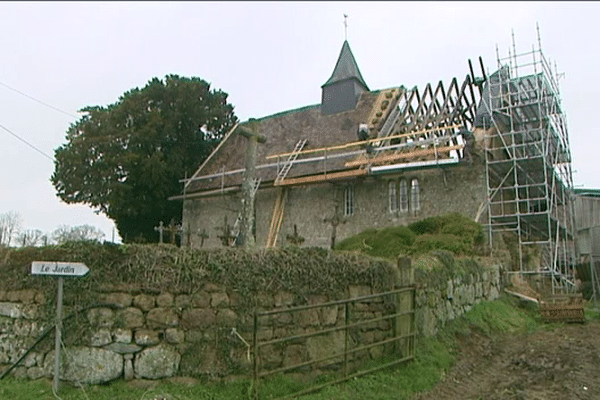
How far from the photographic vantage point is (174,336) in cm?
772

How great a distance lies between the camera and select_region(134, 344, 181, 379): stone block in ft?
24.8

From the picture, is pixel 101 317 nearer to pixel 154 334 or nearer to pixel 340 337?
pixel 154 334

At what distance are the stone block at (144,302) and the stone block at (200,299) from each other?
578mm

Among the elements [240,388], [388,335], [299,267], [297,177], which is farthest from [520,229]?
[240,388]

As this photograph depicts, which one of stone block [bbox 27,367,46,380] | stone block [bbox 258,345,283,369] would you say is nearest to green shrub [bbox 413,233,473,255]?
stone block [bbox 258,345,283,369]

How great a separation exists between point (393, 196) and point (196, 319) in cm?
Result: 1673

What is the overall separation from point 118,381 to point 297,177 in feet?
60.6

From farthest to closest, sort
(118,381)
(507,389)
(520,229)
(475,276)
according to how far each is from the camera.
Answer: (520,229), (475,276), (507,389), (118,381)

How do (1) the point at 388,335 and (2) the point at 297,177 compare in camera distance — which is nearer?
(1) the point at 388,335

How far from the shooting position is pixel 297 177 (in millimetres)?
25484

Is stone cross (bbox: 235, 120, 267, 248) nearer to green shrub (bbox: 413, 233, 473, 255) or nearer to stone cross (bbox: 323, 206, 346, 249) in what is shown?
green shrub (bbox: 413, 233, 473, 255)

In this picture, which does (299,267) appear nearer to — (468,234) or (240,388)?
(240,388)

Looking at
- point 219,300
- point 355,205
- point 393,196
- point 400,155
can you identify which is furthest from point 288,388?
point 355,205

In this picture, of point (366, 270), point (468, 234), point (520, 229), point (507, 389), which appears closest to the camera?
point (507, 389)
